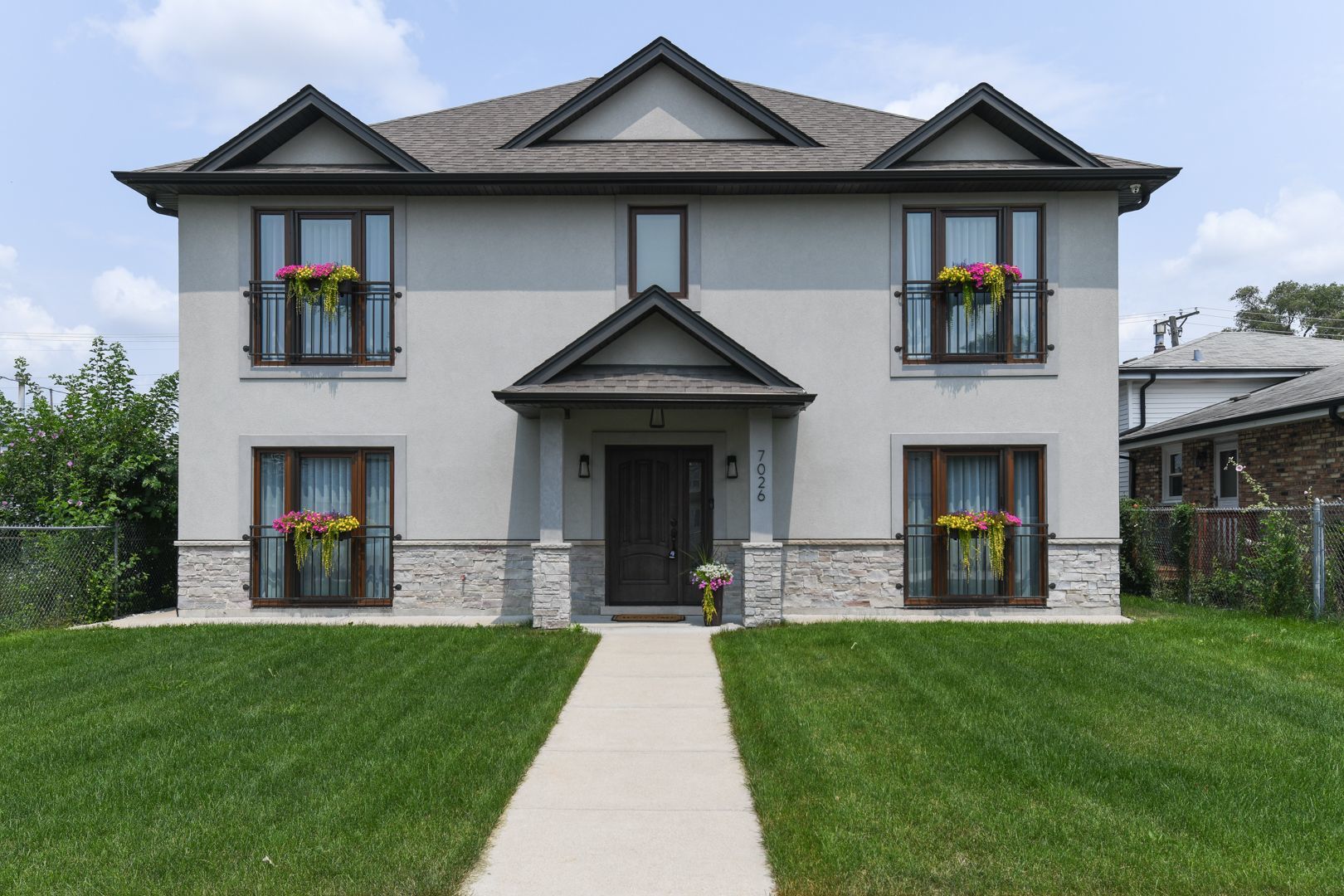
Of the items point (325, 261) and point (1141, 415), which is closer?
point (325, 261)

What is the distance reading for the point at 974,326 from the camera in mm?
12016

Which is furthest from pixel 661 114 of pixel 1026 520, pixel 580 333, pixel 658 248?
pixel 1026 520

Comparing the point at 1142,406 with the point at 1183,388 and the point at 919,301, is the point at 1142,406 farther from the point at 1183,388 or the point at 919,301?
the point at 919,301

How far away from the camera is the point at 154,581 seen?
1317 cm

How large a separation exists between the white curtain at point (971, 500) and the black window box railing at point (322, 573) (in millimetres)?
7520

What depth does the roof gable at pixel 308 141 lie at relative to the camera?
11844 mm

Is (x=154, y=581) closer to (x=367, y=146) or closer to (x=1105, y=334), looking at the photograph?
(x=367, y=146)

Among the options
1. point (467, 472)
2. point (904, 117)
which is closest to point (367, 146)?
point (467, 472)

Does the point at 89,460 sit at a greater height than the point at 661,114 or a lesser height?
lesser

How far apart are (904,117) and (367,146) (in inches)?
323

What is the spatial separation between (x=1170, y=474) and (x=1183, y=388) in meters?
3.26

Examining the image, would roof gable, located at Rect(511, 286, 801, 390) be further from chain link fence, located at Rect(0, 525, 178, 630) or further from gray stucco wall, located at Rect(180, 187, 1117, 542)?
chain link fence, located at Rect(0, 525, 178, 630)

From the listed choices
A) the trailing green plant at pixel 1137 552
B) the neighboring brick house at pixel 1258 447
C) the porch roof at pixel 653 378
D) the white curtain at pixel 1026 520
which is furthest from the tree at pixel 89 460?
the neighboring brick house at pixel 1258 447

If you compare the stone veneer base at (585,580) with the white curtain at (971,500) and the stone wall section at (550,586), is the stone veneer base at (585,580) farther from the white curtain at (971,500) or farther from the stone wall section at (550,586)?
the stone wall section at (550,586)
